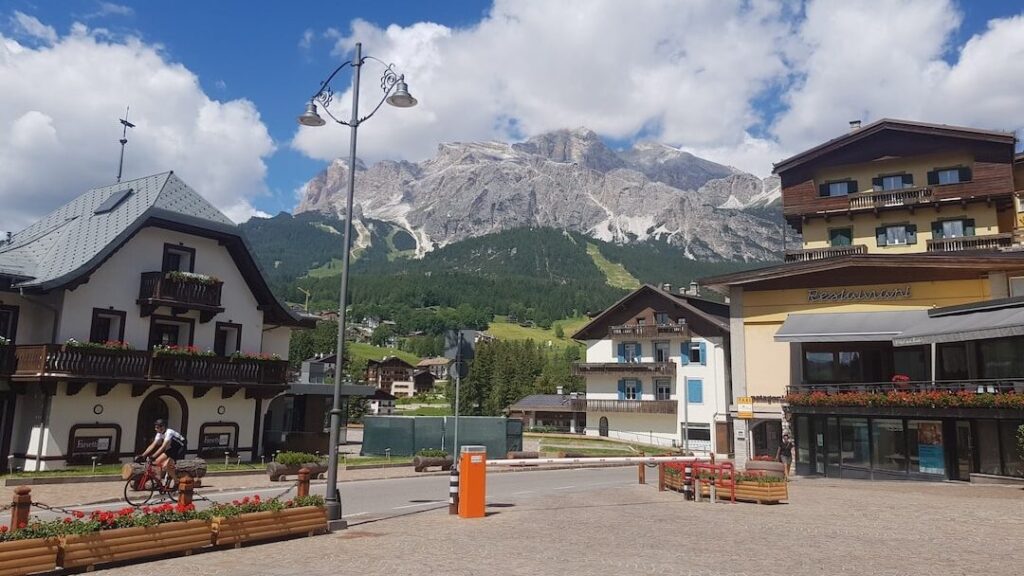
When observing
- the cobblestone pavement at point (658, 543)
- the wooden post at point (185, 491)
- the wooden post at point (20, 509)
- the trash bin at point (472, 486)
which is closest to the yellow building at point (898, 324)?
the cobblestone pavement at point (658, 543)

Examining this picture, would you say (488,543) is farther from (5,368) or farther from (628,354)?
(628,354)

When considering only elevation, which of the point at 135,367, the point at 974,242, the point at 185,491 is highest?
the point at 974,242

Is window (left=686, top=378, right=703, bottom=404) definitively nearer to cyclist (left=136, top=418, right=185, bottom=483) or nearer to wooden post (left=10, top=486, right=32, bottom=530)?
cyclist (left=136, top=418, right=185, bottom=483)

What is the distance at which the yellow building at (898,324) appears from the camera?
1096 inches

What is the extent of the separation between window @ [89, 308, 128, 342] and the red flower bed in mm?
28887

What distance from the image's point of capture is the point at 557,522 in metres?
15.8

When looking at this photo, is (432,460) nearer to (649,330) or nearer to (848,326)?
(848,326)

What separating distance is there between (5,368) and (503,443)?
75.6 feet

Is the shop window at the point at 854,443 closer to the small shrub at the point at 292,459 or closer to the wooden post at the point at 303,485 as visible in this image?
the small shrub at the point at 292,459

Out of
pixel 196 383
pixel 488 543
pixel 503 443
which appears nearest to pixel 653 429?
pixel 503 443

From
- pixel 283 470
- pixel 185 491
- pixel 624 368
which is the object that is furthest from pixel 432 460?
pixel 624 368

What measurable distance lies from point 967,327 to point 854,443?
23.4 ft

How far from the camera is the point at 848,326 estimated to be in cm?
3222

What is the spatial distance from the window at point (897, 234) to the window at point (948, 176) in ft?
9.16
